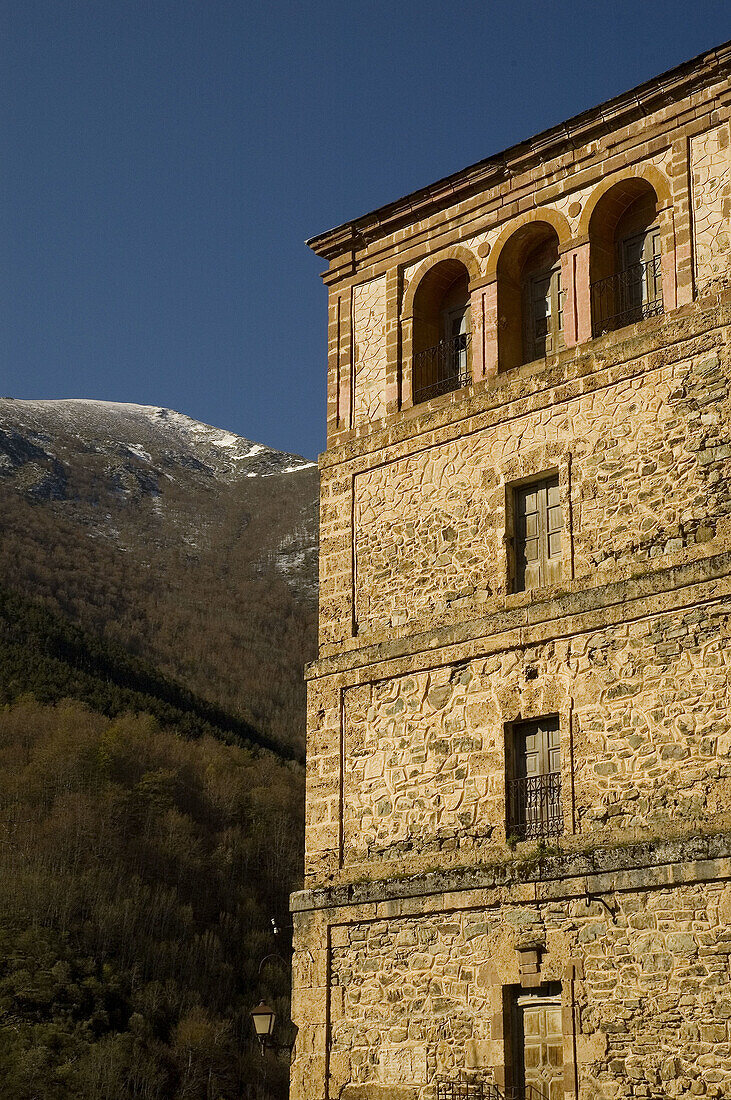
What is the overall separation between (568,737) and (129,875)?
4643 centimetres

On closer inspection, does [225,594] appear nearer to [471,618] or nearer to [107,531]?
[107,531]

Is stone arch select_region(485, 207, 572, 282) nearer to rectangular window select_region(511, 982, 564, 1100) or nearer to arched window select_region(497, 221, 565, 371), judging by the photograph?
arched window select_region(497, 221, 565, 371)

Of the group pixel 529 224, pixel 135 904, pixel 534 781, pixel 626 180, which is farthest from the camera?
pixel 135 904

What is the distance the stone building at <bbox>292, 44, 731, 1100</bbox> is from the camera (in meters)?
13.3

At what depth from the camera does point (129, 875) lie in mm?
58125

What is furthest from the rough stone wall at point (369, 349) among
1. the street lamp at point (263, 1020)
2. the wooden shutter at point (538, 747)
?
the street lamp at point (263, 1020)

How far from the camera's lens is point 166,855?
60.6 metres

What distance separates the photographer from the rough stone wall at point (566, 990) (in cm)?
1262

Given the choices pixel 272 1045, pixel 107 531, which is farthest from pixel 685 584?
pixel 107 531

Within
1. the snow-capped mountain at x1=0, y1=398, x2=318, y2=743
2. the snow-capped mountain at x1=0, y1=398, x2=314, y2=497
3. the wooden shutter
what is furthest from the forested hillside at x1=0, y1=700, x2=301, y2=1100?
the snow-capped mountain at x1=0, y1=398, x2=314, y2=497

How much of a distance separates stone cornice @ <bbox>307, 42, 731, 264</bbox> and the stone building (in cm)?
3

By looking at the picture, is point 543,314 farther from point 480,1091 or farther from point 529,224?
point 480,1091

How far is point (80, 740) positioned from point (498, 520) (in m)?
49.4

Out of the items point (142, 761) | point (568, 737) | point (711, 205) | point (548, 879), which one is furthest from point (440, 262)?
A: point (142, 761)
